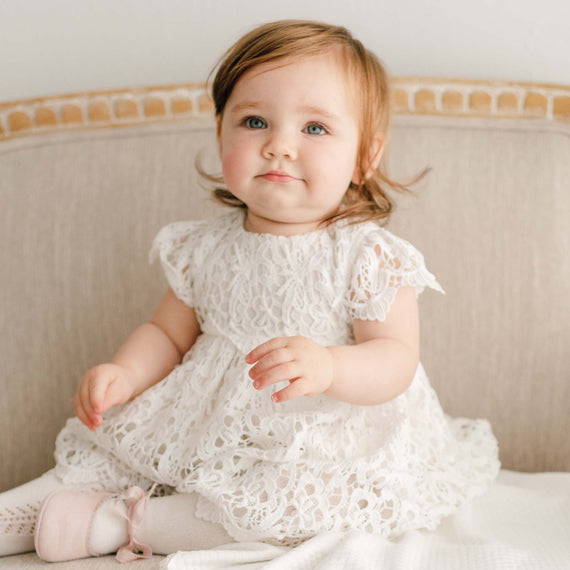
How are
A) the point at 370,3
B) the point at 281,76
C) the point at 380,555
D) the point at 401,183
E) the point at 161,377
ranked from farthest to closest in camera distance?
the point at 370,3 < the point at 401,183 < the point at 161,377 < the point at 281,76 < the point at 380,555

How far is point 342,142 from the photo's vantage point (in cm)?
101

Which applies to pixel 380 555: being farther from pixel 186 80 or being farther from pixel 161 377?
pixel 186 80

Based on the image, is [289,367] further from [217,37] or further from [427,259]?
[217,37]

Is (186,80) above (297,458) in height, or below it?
above

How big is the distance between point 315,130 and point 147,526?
0.57 metres

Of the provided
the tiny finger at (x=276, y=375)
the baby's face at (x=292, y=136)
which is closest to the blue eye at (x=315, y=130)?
the baby's face at (x=292, y=136)

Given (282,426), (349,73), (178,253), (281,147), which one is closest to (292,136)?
(281,147)

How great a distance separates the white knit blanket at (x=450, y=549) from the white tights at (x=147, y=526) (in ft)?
0.14

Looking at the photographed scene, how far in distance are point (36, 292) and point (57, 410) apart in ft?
0.67

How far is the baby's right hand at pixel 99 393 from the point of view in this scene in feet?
3.19

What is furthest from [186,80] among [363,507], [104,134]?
[363,507]

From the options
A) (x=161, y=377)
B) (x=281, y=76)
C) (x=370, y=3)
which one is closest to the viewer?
(x=281, y=76)

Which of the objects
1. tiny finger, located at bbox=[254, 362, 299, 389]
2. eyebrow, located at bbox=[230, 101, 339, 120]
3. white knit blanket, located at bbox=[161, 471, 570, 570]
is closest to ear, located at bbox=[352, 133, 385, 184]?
eyebrow, located at bbox=[230, 101, 339, 120]

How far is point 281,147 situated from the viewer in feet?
3.19
